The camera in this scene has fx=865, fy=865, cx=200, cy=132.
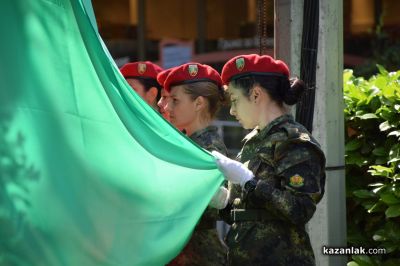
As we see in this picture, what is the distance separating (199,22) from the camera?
1193 cm

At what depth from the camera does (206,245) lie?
4285 mm

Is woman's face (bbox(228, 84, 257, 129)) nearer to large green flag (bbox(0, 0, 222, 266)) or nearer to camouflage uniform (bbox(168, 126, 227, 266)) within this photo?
large green flag (bbox(0, 0, 222, 266))

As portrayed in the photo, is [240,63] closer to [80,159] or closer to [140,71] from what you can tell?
[80,159]

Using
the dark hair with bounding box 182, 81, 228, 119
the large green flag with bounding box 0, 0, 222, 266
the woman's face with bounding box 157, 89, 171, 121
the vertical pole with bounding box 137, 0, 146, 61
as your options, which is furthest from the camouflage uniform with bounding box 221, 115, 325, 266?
the vertical pole with bounding box 137, 0, 146, 61

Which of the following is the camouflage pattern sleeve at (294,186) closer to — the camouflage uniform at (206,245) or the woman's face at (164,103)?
the camouflage uniform at (206,245)

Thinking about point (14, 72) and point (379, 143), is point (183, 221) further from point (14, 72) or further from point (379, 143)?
point (379, 143)

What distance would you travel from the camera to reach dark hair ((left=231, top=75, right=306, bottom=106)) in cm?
383

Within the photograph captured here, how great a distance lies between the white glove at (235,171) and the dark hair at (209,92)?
710 millimetres

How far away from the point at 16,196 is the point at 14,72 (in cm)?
46

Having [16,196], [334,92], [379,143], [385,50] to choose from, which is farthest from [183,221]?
[385,50]

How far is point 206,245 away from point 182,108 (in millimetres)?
707

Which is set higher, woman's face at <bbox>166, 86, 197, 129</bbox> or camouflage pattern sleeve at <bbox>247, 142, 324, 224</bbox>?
woman's face at <bbox>166, 86, 197, 129</bbox>

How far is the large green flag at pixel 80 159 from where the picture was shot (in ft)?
10.5

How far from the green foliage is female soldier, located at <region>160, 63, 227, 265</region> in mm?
1077
